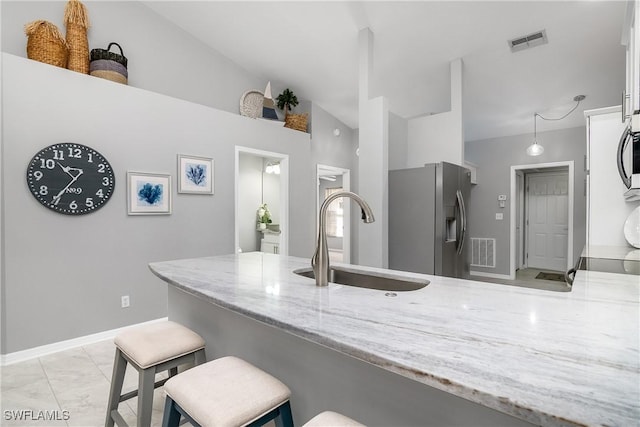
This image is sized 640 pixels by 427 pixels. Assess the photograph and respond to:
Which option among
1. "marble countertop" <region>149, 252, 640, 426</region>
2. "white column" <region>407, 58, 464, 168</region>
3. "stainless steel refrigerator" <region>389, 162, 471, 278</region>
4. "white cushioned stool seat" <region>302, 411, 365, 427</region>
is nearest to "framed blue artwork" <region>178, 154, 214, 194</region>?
"stainless steel refrigerator" <region>389, 162, 471, 278</region>

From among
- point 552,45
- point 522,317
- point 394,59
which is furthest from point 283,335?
point 552,45

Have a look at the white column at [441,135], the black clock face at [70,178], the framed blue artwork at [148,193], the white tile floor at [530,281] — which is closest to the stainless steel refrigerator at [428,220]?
the white column at [441,135]

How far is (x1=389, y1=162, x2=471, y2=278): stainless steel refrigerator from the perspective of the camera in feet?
11.0

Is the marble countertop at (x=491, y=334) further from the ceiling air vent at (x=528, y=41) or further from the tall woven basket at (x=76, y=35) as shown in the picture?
the ceiling air vent at (x=528, y=41)

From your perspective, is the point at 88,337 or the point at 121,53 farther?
the point at 121,53

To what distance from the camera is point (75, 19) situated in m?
2.84

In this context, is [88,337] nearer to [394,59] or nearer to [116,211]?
[116,211]

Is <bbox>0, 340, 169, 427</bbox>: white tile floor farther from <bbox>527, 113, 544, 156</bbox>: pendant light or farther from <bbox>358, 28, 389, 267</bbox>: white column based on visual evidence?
<bbox>527, 113, 544, 156</bbox>: pendant light

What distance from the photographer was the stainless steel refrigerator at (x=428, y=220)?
3.36 m

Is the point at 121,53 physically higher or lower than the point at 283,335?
higher

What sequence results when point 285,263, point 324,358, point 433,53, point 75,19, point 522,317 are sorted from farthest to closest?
point 433,53, point 75,19, point 285,263, point 324,358, point 522,317

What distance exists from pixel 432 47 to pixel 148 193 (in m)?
3.68

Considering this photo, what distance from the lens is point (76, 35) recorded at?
9.34 feet

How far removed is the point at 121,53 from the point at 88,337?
2838 mm
